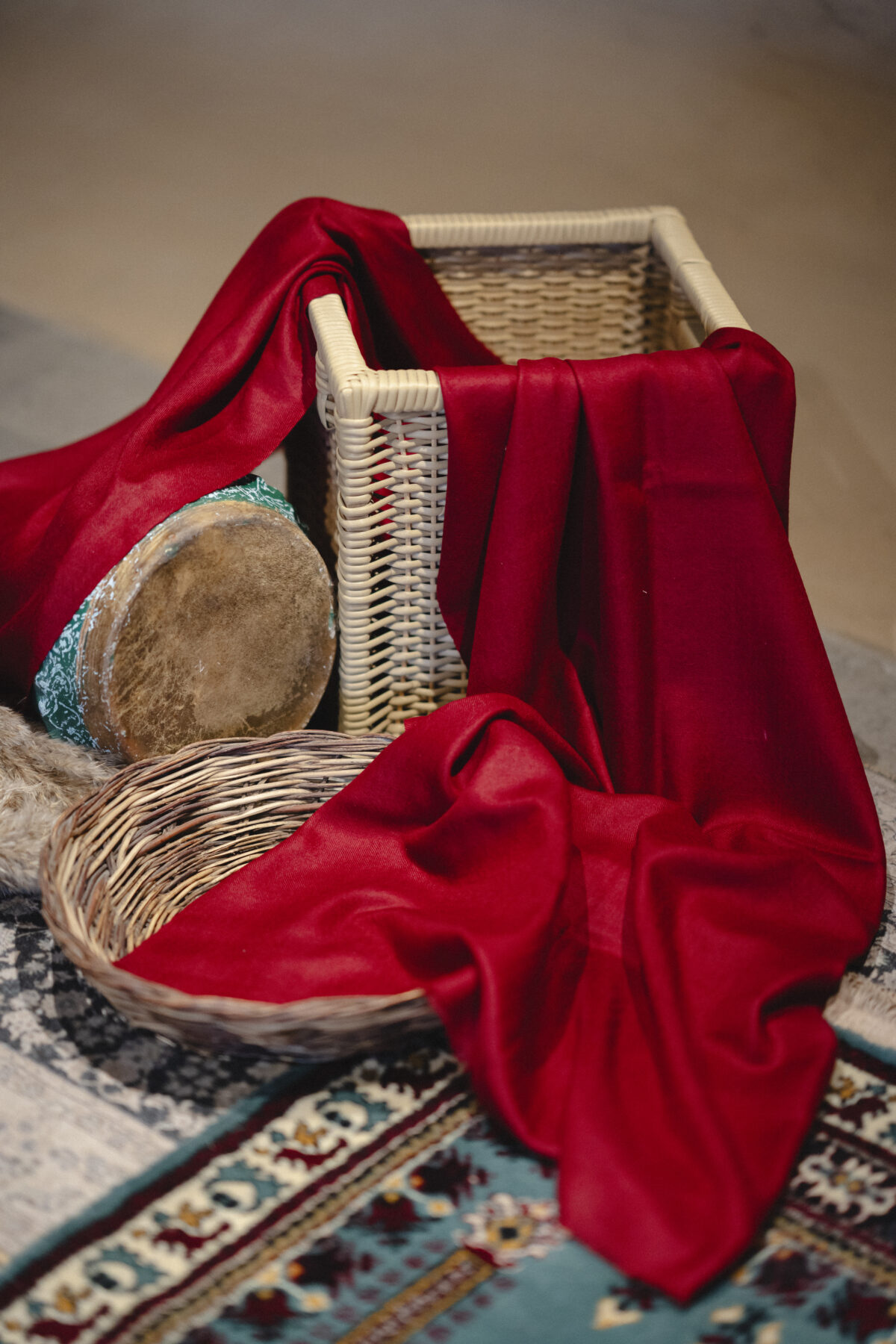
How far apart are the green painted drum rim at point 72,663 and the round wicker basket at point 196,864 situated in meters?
0.16

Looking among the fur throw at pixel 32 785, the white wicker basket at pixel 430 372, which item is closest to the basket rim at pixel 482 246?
the white wicker basket at pixel 430 372

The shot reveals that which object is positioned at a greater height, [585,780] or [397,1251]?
[585,780]

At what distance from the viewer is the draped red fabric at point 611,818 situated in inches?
41.9

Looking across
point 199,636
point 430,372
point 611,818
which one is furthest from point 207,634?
point 611,818

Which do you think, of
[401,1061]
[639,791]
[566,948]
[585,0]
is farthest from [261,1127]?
[585,0]

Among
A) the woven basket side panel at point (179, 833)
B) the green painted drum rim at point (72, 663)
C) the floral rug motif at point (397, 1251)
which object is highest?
the green painted drum rim at point (72, 663)

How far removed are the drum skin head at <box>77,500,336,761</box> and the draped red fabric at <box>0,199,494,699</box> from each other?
0.04 meters

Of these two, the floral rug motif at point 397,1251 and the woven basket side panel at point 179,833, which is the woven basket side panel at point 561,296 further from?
the floral rug motif at point 397,1251

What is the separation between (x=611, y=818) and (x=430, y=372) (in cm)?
50

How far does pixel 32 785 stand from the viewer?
1.34 metres

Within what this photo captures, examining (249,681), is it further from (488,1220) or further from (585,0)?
(585,0)

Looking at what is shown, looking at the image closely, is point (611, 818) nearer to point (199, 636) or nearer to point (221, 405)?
point (199, 636)

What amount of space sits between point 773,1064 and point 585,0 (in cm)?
437

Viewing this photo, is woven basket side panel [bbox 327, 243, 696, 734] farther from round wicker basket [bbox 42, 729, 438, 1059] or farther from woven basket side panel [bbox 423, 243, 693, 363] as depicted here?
round wicker basket [bbox 42, 729, 438, 1059]
